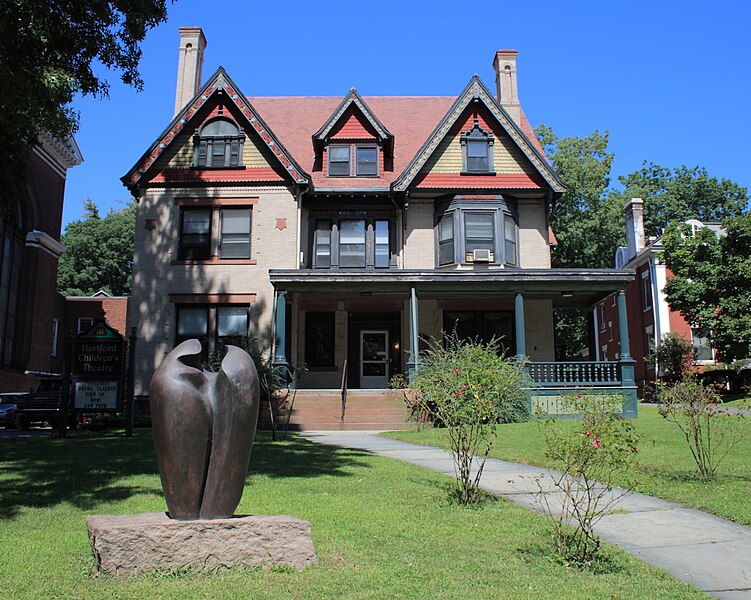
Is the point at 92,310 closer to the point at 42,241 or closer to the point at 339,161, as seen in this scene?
the point at 42,241

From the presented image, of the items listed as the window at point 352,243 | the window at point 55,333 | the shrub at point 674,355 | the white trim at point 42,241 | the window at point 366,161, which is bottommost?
the shrub at point 674,355

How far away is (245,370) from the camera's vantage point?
18.0 feet

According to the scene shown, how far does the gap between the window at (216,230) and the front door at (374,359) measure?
17.2 ft

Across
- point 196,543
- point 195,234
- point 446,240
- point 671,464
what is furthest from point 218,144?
point 196,543

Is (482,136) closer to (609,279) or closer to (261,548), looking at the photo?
(609,279)

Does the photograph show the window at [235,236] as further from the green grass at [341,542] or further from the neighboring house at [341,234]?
the green grass at [341,542]

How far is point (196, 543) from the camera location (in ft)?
16.3

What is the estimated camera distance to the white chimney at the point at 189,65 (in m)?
26.7

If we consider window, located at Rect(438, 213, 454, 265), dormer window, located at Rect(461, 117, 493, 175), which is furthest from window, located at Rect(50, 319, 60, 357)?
dormer window, located at Rect(461, 117, 493, 175)

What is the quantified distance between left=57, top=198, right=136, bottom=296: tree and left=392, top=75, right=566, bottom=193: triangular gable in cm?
3781

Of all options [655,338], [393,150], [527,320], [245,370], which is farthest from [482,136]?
[245,370]

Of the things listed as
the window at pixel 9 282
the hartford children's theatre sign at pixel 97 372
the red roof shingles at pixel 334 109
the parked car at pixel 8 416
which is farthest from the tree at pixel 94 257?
the hartford children's theatre sign at pixel 97 372

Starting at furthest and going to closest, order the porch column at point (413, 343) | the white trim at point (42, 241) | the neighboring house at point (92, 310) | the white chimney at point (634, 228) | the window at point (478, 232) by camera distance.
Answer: the neighboring house at point (92, 310) → the white chimney at point (634, 228) → the white trim at point (42, 241) → the window at point (478, 232) → the porch column at point (413, 343)

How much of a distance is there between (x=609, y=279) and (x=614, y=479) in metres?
13.1
